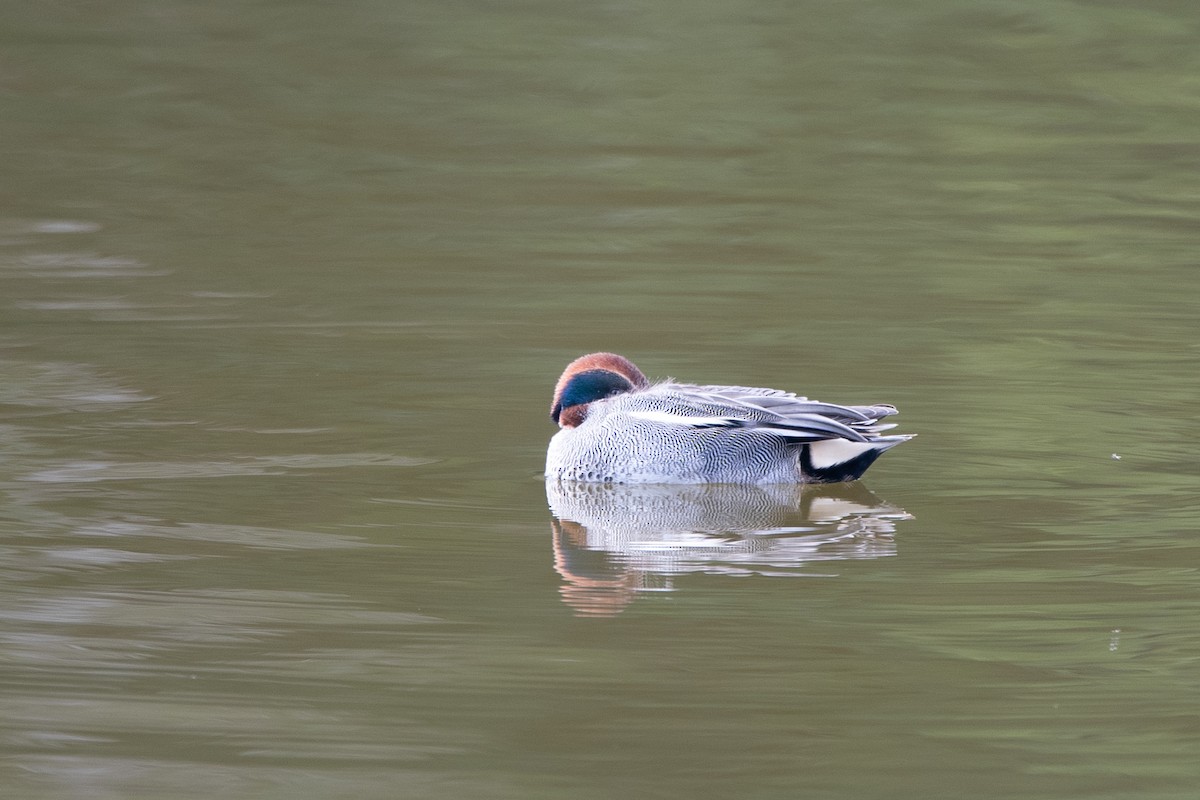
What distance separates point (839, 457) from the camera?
28.5 ft

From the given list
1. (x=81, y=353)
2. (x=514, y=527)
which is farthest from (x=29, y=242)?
(x=514, y=527)

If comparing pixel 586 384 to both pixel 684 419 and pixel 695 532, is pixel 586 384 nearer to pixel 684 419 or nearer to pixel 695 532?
pixel 684 419

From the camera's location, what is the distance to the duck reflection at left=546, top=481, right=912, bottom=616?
289 inches

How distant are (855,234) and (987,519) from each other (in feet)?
21.6

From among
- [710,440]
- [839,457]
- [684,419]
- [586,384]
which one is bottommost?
[839,457]

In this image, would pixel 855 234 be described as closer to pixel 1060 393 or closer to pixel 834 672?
pixel 1060 393

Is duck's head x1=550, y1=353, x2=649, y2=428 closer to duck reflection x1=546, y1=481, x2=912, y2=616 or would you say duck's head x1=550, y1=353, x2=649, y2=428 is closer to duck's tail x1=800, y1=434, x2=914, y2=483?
duck reflection x1=546, y1=481, x2=912, y2=616

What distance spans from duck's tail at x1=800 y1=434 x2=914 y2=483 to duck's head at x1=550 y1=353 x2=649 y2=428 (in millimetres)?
939

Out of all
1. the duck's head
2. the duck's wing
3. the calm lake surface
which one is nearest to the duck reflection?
the calm lake surface

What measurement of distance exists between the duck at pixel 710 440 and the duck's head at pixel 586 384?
0.07 metres

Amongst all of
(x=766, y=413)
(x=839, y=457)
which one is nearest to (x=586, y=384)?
(x=766, y=413)

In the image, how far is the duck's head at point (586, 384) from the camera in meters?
9.05

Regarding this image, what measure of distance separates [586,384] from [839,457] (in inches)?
49.5

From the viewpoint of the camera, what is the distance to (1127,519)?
25.9 ft
